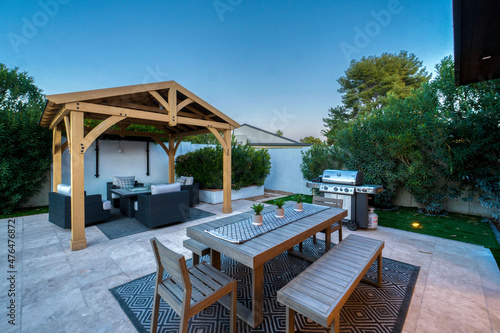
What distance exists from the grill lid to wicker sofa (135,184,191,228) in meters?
3.28

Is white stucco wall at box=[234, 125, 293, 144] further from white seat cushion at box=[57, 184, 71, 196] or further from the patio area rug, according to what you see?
white seat cushion at box=[57, 184, 71, 196]

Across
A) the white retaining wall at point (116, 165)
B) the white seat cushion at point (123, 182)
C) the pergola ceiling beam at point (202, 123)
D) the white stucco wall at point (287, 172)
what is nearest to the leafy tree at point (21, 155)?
the white retaining wall at point (116, 165)

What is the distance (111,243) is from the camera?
3721mm

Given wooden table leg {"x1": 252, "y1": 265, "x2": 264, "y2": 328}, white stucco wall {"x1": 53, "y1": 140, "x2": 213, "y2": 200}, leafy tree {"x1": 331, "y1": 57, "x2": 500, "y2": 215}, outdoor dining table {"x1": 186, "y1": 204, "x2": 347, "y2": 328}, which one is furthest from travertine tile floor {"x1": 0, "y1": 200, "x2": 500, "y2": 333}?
white stucco wall {"x1": 53, "y1": 140, "x2": 213, "y2": 200}

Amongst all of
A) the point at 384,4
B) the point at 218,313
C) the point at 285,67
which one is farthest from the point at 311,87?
the point at 218,313

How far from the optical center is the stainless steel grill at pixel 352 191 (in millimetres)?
4285

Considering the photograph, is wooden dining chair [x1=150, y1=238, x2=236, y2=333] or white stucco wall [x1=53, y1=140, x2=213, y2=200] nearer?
wooden dining chair [x1=150, y1=238, x2=236, y2=333]

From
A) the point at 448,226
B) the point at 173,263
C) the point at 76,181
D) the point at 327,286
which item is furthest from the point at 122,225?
the point at 448,226

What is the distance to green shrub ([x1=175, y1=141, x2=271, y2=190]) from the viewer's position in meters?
7.34

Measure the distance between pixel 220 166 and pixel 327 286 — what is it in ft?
19.7

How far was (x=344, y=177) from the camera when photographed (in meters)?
4.60

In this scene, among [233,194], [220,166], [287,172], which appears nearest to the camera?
[220,166]

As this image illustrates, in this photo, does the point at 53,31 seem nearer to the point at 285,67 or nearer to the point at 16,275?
the point at 16,275

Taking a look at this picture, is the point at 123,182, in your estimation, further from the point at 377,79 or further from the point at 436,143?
the point at 377,79
